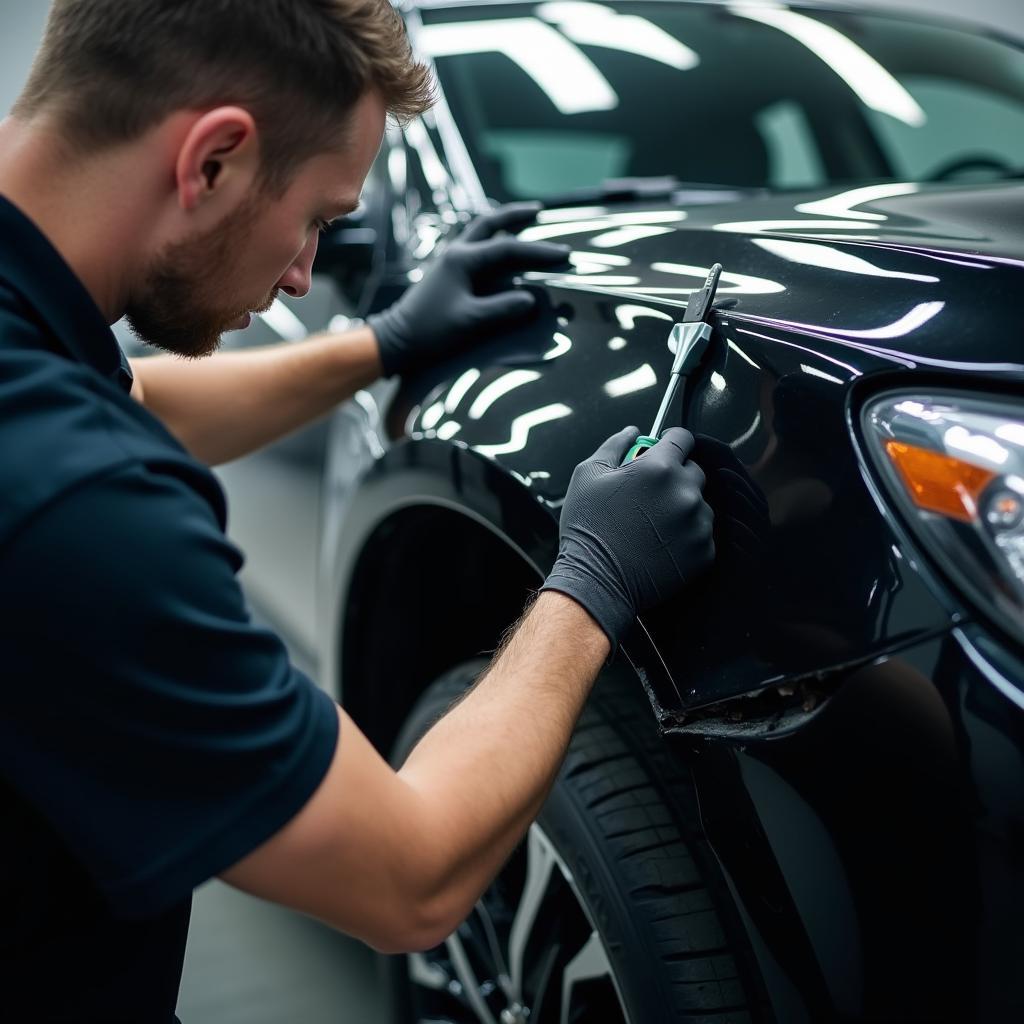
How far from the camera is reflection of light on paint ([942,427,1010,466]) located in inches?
28.8

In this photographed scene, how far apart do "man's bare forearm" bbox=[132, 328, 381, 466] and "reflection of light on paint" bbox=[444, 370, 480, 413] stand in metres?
0.30

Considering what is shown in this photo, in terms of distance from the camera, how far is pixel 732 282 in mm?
951

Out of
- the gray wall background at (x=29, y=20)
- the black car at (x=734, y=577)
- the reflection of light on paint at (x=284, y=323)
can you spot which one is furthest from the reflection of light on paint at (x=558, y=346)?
the gray wall background at (x=29, y=20)

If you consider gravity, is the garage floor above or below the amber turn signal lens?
below

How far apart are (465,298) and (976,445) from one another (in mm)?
642

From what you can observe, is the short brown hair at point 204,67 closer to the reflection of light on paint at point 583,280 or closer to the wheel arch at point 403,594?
the reflection of light on paint at point 583,280

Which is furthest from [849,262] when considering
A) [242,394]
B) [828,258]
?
[242,394]

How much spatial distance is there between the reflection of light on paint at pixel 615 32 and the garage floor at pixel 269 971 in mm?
1392

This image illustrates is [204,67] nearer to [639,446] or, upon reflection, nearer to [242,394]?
[639,446]

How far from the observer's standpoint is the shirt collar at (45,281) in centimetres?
81

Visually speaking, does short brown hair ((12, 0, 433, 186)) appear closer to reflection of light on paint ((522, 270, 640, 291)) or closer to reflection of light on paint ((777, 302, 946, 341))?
reflection of light on paint ((522, 270, 640, 291))

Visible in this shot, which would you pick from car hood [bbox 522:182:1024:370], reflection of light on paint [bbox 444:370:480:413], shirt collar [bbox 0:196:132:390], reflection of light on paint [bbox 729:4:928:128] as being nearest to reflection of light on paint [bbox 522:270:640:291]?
car hood [bbox 522:182:1024:370]

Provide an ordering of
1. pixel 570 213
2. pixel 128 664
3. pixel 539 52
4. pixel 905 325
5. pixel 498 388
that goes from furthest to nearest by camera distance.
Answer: pixel 539 52, pixel 570 213, pixel 498 388, pixel 905 325, pixel 128 664

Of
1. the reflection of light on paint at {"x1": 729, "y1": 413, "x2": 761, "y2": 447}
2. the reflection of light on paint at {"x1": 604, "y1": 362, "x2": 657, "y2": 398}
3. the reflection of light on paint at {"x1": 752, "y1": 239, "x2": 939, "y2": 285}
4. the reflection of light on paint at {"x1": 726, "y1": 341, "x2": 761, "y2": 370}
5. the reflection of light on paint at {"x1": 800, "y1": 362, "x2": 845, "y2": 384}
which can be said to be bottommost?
the reflection of light on paint at {"x1": 604, "y1": 362, "x2": 657, "y2": 398}
